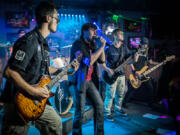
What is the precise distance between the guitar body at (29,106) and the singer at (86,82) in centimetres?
106

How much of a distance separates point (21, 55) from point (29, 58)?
0.29 ft

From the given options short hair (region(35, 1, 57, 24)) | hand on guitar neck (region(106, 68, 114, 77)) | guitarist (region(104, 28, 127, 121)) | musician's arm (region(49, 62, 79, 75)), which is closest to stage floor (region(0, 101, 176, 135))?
guitarist (region(104, 28, 127, 121))

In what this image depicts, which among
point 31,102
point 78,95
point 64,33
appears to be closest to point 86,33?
point 78,95

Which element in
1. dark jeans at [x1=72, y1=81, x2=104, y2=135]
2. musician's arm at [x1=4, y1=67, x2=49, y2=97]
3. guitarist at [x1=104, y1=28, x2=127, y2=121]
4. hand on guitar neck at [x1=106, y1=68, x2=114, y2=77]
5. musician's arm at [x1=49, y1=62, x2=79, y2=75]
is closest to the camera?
musician's arm at [x1=4, y1=67, x2=49, y2=97]

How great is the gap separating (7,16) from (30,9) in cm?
98

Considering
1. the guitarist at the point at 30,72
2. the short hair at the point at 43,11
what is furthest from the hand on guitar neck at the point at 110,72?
the short hair at the point at 43,11

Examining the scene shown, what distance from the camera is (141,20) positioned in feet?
26.1

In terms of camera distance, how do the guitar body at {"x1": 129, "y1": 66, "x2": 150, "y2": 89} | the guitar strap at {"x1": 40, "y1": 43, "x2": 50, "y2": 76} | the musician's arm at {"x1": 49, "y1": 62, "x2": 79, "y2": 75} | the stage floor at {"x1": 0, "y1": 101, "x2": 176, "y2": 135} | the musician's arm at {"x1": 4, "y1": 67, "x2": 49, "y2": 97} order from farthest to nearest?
the guitar body at {"x1": 129, "y1": 66, "x2": 150, "y2": 89} < the stage floor at {"x1": 0, "y1": 101, "x2": 176, "y2": 135} < the musician's arm at {"x1": 49, "y1": 62, "x2": 79, "y2": 75} < the guitar strap at {"x1": 40, "y1": 43, "x2": 50, "y2": 76} < the musician's arm at {"x1": 4, "y1": 67, "x2": 49, "y2": 97}

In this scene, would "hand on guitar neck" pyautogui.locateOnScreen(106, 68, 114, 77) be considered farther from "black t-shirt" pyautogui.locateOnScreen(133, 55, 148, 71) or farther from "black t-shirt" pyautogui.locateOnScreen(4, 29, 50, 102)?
"black t-shirt" pyautogui.locateOnScreen(4, 29, 50, 102)

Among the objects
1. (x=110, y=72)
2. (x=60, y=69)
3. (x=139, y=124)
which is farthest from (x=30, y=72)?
(x=139, y=124)

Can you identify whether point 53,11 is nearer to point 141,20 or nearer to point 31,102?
point 31,102

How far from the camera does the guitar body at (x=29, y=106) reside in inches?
65.5

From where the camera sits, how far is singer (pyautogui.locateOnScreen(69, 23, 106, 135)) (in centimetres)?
286

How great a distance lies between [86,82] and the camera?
2898 mm
